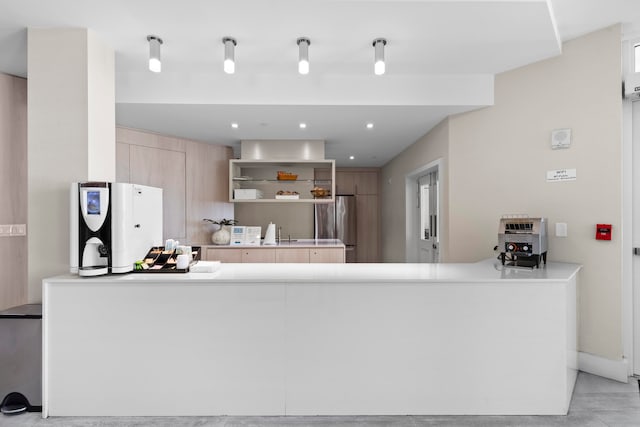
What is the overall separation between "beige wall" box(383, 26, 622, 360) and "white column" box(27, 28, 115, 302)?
3043 mm

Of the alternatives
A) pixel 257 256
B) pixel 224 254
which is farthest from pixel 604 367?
pixel 224 254

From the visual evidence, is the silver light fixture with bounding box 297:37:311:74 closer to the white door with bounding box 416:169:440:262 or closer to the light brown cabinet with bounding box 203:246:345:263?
the white door with bounding box 416:169:440:262

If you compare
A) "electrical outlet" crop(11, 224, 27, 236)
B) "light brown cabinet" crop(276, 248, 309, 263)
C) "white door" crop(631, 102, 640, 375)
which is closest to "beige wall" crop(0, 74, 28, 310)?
"electrical outlet" crop(11, 224, 27, 236)

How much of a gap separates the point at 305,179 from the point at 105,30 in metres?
3.07

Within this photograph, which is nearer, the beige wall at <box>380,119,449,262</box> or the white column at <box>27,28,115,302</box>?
the white column at <box>27,28,115,302</box>

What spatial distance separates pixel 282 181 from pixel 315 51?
2.54 metres

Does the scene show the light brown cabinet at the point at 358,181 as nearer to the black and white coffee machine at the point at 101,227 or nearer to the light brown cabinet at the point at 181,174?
the light brown cabinet at the point at 181,174

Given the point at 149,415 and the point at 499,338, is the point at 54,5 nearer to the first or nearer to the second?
the point at 149,415

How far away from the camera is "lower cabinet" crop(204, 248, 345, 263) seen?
430 centimetres

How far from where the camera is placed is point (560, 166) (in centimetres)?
270

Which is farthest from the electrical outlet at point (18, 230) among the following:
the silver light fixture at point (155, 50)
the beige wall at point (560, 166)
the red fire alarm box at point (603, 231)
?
the red fire alarm box at point (603, 231)

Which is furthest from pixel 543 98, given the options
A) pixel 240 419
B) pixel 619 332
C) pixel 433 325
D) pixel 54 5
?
pixel 54 5

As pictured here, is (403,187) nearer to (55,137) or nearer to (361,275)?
(361,275)

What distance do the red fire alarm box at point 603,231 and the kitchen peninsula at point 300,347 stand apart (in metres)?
0.84
